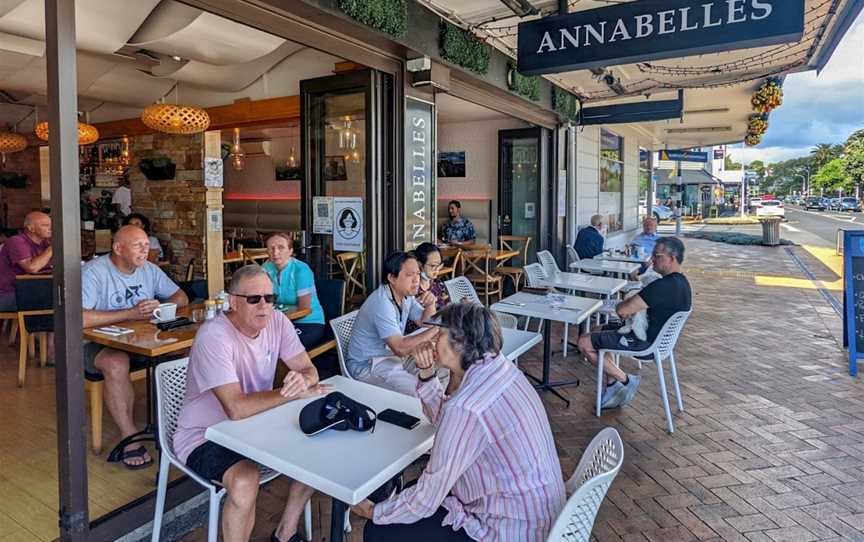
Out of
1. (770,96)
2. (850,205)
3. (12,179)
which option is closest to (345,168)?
(770,96)

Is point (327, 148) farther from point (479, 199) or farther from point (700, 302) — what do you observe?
point (700, 302)

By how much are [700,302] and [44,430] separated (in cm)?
840

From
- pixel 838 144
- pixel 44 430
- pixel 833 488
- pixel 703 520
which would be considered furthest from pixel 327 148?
pixel 838 144

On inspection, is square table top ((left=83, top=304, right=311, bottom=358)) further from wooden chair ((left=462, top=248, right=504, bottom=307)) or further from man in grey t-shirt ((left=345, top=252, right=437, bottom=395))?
wooden chair ((left=462, top=248, right=504, bottom=307))

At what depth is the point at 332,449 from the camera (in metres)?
1.87

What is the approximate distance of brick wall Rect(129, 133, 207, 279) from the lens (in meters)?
7.02

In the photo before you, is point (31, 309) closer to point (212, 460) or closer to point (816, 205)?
point (212, 460)

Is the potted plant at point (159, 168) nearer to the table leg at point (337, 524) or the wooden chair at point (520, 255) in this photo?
the wooden chair at point (520, 255)

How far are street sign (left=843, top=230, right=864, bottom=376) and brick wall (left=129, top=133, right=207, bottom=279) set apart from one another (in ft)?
23.0

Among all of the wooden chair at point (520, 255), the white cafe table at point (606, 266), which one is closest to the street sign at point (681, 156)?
the wooden chair at point (520, 255)

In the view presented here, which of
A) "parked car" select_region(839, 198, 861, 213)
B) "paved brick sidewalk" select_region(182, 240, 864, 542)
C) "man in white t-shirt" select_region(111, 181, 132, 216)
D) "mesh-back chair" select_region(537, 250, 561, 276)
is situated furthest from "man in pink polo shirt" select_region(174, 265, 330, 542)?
"parked car" select_region(839, 198, 861, 213)

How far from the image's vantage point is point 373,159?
15.1 feet

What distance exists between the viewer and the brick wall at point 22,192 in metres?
10.3

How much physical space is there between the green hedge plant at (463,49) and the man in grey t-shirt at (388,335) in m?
2.56
